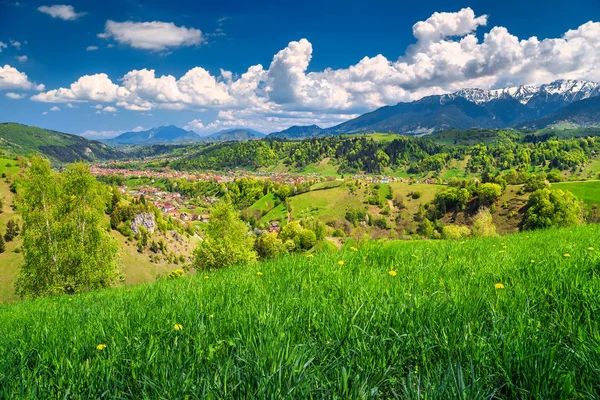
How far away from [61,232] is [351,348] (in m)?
33.9

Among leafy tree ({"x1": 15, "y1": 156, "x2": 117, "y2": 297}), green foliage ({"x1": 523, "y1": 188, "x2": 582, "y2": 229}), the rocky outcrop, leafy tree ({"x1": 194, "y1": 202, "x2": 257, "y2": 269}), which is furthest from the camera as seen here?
the rocky outcrop

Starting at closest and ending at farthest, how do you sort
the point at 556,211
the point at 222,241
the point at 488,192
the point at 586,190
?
the point at 222,241, the point at 556,211, the point at 586,190, the point at 488,192

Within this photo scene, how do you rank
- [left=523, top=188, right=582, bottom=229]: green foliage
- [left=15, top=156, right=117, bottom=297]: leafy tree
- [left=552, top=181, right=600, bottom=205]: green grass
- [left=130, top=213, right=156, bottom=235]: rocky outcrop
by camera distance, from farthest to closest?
[left=130, top=213, right=156, bottom=235]: rocky outcrop → [left=552, top=181, right=600, bottom=205]: green grass → [left=523, top=188, right=582, bottom=229]: green foliage → [left=15, top=156, right=117, bottom=297]: leafy tree

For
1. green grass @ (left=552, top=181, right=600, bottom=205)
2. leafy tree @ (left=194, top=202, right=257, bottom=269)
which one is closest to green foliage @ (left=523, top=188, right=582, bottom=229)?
green grass @ (left=552, top=181, right=600, bottom=205)

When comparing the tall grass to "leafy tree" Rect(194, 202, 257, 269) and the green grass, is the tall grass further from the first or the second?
the green grass

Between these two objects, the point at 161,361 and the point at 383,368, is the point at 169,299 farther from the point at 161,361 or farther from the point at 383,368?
the point at 383,368

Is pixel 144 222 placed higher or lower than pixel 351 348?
lower

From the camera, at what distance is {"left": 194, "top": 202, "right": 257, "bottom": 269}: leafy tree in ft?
128

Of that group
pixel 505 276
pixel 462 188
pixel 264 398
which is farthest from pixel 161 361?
pixel 462 188

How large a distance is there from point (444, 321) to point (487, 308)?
0.59m

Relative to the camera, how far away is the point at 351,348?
6.91ft

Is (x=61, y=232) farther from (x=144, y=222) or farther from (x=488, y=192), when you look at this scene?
(x=488, y=192)

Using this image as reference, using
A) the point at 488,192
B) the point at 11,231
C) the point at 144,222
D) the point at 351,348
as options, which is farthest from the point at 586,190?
the point at 11,231

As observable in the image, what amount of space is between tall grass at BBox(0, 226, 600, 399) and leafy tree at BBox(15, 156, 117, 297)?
30.2 meters
